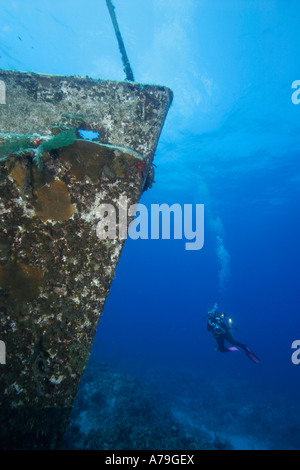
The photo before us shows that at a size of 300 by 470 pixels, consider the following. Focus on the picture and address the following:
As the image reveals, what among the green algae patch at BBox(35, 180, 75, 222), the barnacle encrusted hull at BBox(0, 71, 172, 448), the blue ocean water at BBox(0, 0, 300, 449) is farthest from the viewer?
the blue ocean water at BBox(0, 0, 300, 449)

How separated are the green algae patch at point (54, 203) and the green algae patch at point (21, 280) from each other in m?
0.37

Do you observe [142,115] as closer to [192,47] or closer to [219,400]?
[192,47]

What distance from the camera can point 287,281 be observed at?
84.4m

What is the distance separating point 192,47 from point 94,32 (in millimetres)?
6482

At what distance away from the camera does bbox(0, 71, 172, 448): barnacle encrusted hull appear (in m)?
1.51

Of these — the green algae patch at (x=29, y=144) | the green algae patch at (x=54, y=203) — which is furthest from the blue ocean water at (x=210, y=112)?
the green algae patch at (x=29, y=144)

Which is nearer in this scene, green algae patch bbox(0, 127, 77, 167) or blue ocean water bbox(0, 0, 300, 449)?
green algae patch bbox(0, 127, 77, 167)

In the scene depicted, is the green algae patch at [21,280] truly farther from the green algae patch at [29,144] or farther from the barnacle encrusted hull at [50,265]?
the green algae patch at [29,144]

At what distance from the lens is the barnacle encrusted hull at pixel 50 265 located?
151 cm

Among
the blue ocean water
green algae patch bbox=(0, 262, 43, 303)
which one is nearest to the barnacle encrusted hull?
green algae patch bbox=(0, 262, 43, 303)

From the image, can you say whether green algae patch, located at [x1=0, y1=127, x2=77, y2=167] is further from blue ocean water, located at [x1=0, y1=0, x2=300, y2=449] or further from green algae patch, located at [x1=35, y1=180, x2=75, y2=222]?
blue ocean water, located at [x1=0, y1=0, x2=300, y2=449]

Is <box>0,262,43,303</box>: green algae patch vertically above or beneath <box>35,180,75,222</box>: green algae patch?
beneath

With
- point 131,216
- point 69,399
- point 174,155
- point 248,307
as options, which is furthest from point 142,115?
point 248,307

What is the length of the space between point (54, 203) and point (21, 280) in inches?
23.4
